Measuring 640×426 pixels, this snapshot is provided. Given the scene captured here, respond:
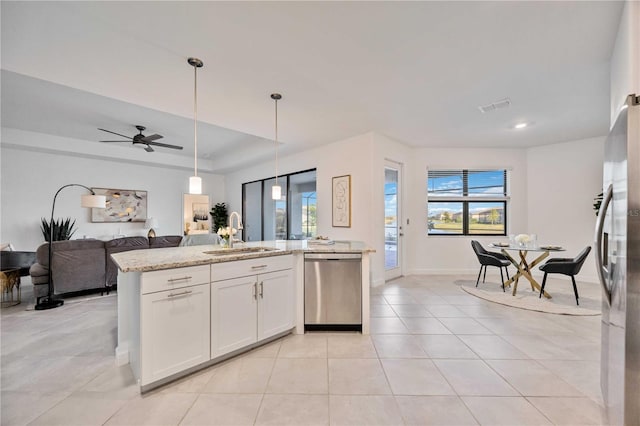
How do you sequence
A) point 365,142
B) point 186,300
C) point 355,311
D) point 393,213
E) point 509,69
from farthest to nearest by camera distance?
point 393,213, point 365,142, point 355,311, point 509,69, point 186,300

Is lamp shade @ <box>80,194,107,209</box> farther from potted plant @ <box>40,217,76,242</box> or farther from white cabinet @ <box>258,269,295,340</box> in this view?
white cabinet @ <box>258,269,295,340</box>

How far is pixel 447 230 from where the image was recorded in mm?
5797

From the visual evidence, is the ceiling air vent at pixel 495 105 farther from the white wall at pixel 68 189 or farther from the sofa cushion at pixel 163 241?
the white wall at pixel 68 189

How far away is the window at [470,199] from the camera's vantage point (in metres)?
5.75

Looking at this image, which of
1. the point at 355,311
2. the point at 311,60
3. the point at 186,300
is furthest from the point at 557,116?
the point at 186,300

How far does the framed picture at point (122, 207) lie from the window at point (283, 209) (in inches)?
103

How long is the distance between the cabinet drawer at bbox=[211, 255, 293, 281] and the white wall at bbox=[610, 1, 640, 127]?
290 centimetres

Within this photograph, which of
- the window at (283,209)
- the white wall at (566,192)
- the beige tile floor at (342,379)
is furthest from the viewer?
the window at (283,209)

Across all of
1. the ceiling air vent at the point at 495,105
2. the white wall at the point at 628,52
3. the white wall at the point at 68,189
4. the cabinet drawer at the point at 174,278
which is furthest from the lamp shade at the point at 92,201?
the white wall at the point at 628,52

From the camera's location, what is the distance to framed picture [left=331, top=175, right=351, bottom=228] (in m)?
4.98

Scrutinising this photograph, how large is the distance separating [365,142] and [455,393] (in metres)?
3.84

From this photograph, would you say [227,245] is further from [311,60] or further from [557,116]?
[557,116]

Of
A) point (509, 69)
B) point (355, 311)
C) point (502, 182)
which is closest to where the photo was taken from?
point (509, 69)

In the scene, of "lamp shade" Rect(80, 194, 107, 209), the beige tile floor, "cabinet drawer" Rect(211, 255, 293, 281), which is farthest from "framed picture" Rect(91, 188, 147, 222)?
"cabinet drawer" Rect(211, 255, 293, 281)
